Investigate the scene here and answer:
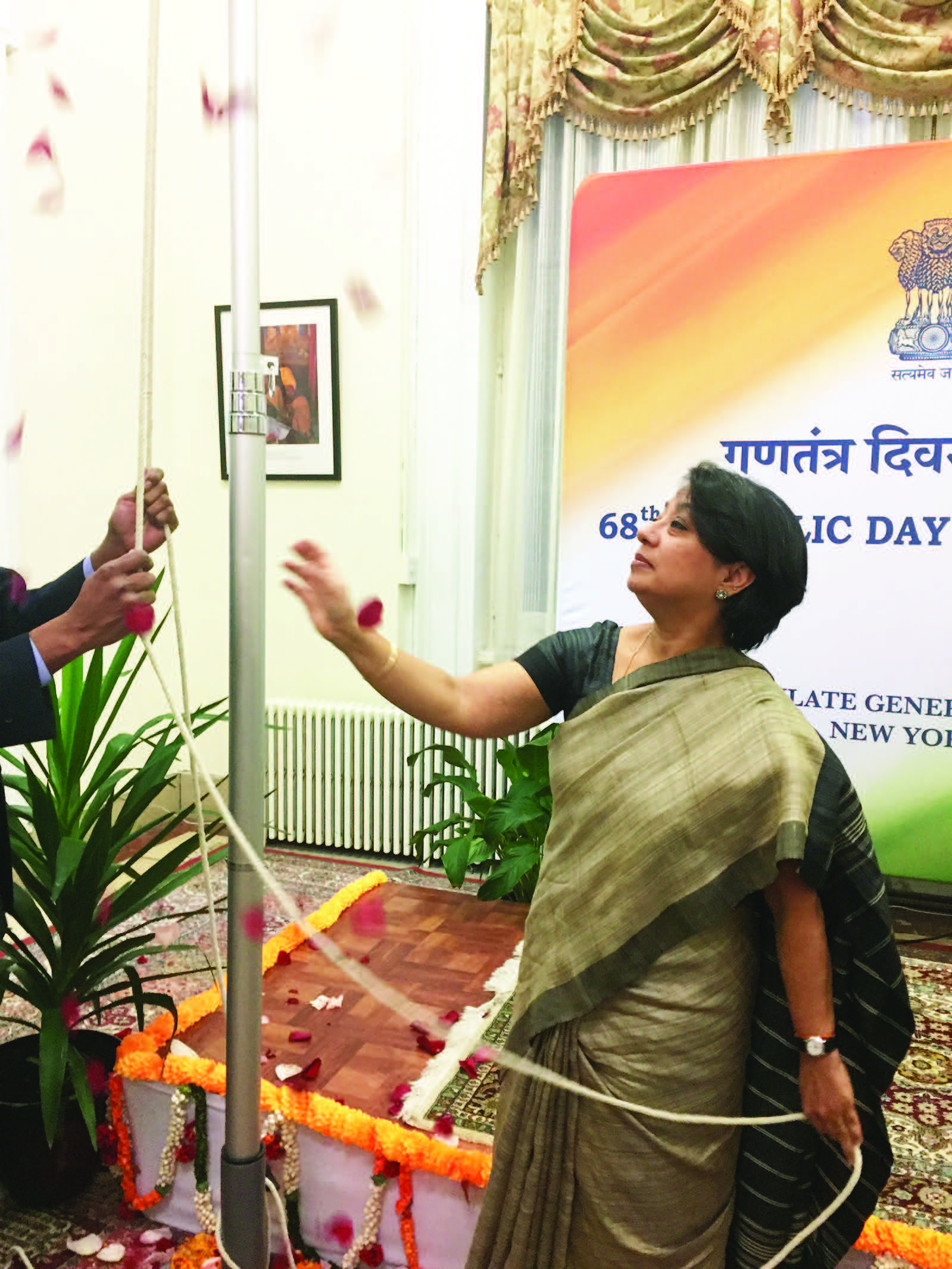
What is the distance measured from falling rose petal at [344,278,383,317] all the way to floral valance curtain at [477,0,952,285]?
43 centimetres

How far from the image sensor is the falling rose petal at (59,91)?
11.5 feet

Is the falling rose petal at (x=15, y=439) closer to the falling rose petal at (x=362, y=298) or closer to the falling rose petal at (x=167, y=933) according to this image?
the falling rose petal at (x=362, y=298)

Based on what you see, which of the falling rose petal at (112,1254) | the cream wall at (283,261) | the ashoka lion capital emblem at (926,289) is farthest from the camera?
the cream wall at (283,261)

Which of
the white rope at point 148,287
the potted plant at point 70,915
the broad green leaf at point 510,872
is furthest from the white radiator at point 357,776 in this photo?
the white rope at point 148,287

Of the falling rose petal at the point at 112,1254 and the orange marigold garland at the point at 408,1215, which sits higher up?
the orange marigold garland at the point at 408,1215

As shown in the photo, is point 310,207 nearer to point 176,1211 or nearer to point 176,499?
point 176,499

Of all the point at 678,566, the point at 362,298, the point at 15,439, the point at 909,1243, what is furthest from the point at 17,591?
the point at 362,298

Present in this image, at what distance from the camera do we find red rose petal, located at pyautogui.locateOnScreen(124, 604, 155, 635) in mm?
1207

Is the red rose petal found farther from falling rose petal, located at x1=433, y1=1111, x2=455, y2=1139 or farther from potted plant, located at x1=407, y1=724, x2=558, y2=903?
potted plant, located at x1=407, y1=724, x2=558, y2=903

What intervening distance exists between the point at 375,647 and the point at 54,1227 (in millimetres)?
1435

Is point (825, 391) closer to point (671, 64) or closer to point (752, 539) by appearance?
point (671, 64)

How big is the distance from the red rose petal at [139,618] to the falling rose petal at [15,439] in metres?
2.60

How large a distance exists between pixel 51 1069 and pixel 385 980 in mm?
759

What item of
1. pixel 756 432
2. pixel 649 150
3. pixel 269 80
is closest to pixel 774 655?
pixel 756 432
